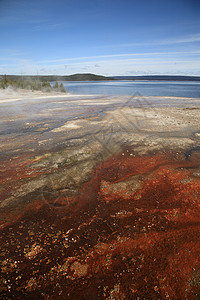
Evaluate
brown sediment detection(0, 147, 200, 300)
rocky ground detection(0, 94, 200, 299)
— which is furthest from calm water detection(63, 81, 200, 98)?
brown sediment detection(0, 147, 200, 300)

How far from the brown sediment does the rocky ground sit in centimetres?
1

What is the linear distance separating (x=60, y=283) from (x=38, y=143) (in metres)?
6.72

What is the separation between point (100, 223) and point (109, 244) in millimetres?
543

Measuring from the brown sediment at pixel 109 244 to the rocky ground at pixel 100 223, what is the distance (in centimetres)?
1

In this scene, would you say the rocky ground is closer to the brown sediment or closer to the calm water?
the brown sediment

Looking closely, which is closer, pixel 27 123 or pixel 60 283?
pixel 60 283

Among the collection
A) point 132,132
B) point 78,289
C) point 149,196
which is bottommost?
point 78,289

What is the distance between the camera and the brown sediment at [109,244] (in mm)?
2541

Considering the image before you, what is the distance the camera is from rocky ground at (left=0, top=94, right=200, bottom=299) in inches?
102

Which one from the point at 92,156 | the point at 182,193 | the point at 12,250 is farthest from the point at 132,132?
the point at 12,250

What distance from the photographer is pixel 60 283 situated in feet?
8.50

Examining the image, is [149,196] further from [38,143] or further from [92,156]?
[38,143]

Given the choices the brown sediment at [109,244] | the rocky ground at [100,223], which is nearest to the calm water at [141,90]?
the rocky ground at [100,223]

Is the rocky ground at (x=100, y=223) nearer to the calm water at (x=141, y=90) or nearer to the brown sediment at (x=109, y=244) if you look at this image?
the brown sediment at (x=109, y=244)
